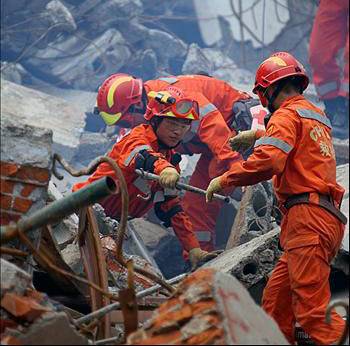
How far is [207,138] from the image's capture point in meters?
7.22

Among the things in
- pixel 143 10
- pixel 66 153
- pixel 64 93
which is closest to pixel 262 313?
pixel 66 153

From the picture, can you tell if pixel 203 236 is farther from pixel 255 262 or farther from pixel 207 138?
pixel 255 262

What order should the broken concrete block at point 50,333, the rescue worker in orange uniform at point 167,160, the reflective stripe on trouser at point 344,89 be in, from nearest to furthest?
the broken concrete block at point 50,333
the rescue worker in orange uniform at point 167,160
the reflective stripe on trouser at point 344,89

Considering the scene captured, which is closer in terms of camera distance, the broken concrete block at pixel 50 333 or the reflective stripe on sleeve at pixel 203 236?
the broken concrete block at pixel 50 333

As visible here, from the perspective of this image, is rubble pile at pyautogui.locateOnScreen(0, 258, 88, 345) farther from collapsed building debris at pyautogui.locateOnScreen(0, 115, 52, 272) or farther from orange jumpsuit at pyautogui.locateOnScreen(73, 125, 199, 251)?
orange jumpsuit at pyautogui.locateOnScreen(73, 125, 199, 251)

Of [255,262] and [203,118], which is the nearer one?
[255,262]

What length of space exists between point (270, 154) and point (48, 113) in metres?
7.33

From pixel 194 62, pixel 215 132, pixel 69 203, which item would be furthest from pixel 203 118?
pixel 194 62

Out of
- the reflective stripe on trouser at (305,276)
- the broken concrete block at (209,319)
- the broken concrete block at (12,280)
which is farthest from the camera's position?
the reflective stripe on trouser at (305,276)

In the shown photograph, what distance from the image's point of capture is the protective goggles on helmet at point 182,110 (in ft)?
21.4

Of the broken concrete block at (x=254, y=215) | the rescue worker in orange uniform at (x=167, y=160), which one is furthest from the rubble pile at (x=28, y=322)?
the broken concrete block at (x=254, y=215)

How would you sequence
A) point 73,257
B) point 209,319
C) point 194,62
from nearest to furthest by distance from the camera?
point 209,319, point 73,257, point 194,62

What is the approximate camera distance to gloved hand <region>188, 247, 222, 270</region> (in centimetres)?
614

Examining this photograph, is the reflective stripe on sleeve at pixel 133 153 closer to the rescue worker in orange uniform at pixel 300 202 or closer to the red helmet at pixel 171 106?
the red helmet at pixel 171 106
